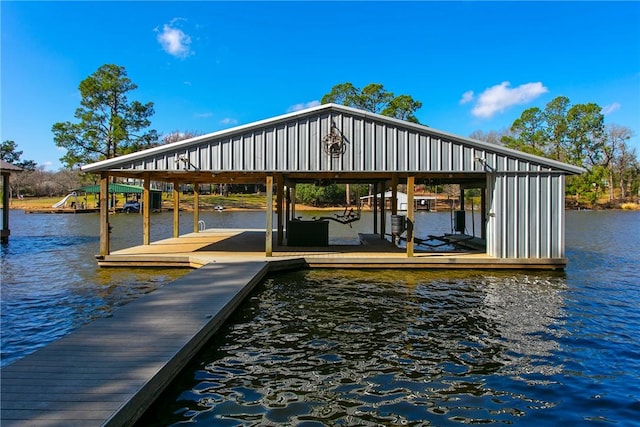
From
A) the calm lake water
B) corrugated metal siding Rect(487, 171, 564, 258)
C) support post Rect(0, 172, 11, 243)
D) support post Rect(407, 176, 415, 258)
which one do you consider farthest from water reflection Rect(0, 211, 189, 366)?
corrugated metal siding Rect(487, 171, 564, 258)

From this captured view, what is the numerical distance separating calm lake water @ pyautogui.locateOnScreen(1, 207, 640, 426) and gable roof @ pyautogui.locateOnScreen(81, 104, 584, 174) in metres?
2.97

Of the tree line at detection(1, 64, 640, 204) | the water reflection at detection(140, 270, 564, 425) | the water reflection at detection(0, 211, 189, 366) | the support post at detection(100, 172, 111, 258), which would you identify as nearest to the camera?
the water reflection at detection(140, 270, 564, 425)

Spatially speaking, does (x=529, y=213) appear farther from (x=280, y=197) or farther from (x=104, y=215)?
(x=104, y=215)

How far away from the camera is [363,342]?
A: 620 cm

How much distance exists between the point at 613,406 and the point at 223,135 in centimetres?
1018

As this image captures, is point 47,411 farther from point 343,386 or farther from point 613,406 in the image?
point 613,406

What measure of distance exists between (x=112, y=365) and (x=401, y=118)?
2044 inches

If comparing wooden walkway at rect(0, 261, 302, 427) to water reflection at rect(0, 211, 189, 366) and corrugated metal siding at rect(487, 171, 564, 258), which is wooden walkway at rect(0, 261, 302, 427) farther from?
corrugated metal siding at rect(487, 171, 564, 258)

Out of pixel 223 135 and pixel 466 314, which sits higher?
pixel 223 135

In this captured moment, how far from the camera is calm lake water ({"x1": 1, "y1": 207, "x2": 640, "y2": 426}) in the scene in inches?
171

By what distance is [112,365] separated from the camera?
447cm

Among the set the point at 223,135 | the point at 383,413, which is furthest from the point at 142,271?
the point at 383,413

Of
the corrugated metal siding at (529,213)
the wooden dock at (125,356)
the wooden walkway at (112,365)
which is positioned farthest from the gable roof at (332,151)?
the wooden walkway at (112,365)

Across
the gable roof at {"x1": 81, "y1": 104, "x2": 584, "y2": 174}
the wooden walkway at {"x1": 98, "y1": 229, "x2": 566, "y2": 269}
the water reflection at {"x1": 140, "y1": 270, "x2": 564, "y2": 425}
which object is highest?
the gable roof at {"x1": 81, "y1": 104, "x2": 584, "y2": 174}
